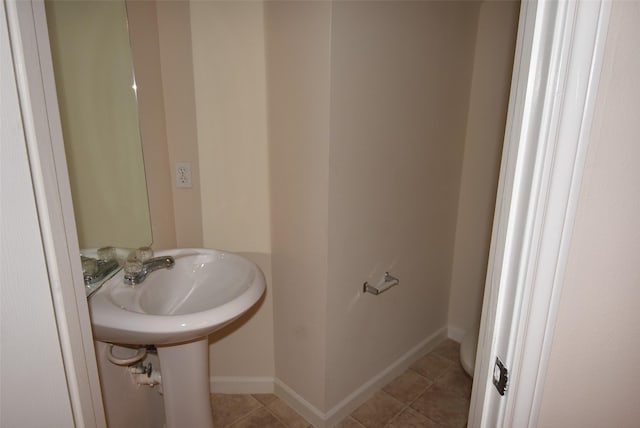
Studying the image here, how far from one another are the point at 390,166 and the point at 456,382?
4.29ft

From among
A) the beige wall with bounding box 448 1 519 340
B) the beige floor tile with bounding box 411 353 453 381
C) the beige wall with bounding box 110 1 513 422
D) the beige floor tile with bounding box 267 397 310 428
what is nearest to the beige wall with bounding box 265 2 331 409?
the beige wall with bounding box 110 1 513 422

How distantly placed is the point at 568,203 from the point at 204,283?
4.21 ft

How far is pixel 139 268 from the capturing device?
1.29m

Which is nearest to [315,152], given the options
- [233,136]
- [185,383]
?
[233,136]

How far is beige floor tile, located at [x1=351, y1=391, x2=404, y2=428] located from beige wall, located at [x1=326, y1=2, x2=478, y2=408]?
5.0 inches

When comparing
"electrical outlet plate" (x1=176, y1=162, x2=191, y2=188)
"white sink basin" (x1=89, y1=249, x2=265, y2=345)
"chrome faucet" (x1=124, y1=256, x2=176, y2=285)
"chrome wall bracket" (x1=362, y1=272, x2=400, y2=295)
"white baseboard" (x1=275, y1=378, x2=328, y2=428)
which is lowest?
"white baseboard" (x1=275, y1=378, x2=328, y2=428)

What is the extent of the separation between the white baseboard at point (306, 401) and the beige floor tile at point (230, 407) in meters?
0.03

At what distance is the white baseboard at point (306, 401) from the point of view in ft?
5.96

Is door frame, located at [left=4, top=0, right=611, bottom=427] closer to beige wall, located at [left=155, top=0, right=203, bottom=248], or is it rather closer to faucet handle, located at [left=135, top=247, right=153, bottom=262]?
faucet handle, located at [left=135, top=247, right=153, bottom=262]

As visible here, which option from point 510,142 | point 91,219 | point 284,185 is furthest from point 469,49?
point 91,219

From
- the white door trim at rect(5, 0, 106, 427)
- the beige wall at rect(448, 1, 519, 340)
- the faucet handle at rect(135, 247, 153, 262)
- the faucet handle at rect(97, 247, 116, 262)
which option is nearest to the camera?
the white door trim at rect(5, 0, 106, 427)

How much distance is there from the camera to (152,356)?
158 cm

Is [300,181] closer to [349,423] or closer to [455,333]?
[349,423]

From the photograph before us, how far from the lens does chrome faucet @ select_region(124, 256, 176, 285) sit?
126 cm
